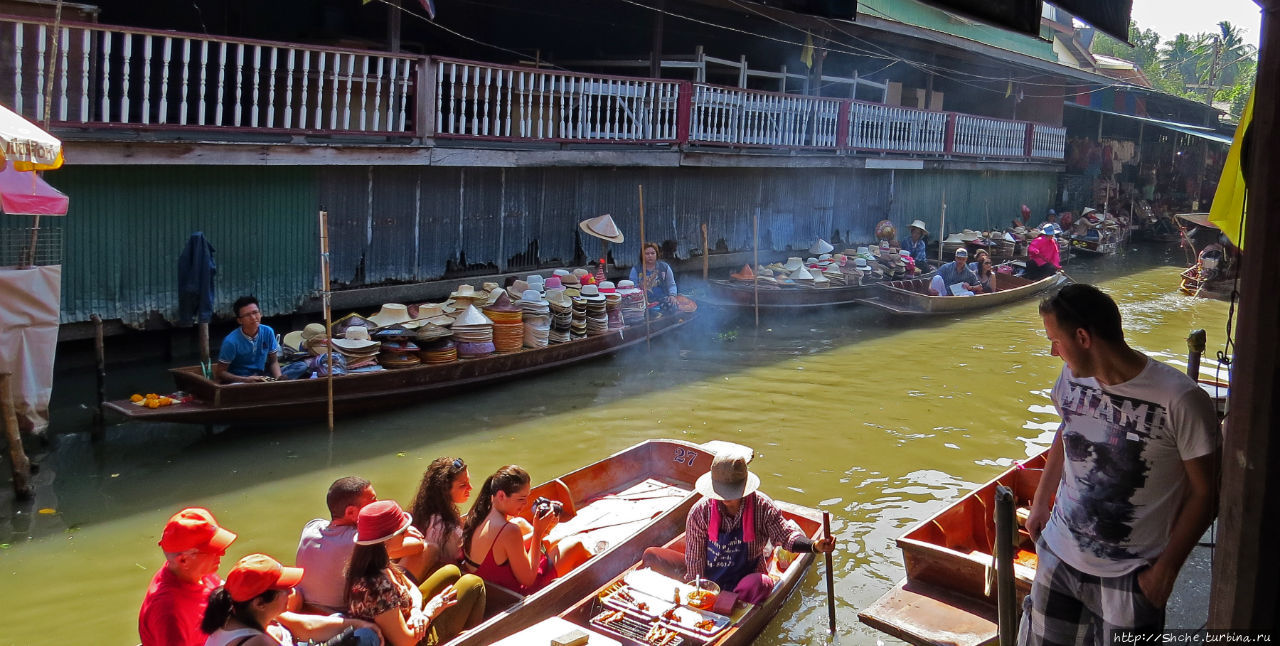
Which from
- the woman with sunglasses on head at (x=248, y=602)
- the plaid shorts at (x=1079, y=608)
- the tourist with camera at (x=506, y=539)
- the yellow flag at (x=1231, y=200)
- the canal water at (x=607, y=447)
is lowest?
the canal water at (x=607, y=447)

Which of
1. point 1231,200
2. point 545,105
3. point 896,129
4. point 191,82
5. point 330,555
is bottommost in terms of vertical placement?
point 330,555

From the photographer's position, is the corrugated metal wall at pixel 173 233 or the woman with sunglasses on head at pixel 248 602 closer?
the woman with sunglasses on head at pixel 248 602

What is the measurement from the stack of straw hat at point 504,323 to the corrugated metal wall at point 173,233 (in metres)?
2.40

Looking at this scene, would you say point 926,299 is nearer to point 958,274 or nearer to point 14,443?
point 958,274

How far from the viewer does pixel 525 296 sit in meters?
11.6

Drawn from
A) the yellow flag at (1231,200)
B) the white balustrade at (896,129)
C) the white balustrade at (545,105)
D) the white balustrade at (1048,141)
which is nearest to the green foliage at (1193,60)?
the white balustrade at (1048,141)

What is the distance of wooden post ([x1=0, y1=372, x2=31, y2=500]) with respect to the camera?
741cm

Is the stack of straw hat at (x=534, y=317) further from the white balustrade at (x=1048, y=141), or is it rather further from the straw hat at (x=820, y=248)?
the white balustrade at (x=1048, y=141)

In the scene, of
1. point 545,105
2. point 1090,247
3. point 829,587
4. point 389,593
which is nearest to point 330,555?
point 389,593

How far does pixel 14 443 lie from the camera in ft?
24.3

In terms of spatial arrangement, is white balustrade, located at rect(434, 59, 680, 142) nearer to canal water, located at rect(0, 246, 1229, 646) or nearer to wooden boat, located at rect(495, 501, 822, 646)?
canal water, located at rect(0, 246, 1229, 646)

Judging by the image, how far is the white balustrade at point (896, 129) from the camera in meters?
19.8

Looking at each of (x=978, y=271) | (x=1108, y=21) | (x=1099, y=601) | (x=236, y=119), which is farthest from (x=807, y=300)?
(x=1099, y=601)

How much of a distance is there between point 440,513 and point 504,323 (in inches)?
223
